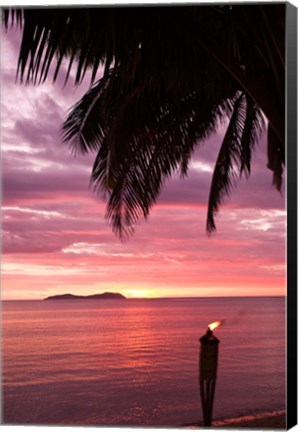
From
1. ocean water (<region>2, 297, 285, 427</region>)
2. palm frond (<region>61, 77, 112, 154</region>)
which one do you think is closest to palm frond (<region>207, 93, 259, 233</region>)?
palm frond (<region>61, 77, 112, 154</region>)

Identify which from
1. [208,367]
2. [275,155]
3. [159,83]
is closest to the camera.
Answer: [275,155]

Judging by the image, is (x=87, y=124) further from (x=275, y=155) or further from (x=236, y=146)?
(x=275, y=155)

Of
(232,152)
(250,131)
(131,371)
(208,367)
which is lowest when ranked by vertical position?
(131,371)

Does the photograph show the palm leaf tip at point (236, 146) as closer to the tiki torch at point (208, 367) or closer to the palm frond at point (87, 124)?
the palm frond at point (87, 124)

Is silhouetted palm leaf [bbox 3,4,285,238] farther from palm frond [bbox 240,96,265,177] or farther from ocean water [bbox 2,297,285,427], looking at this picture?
ocean water [bbox 2,297,285,427]

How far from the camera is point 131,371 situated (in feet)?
66.8

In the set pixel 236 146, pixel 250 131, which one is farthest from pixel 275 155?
pixel 236 146

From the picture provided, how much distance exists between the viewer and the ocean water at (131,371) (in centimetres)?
1466

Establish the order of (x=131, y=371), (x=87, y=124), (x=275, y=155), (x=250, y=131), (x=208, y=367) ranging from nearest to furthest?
(x=275, y=155) → (x=208, y=367) → (x=250, y=131) → (x=87, y=124) → (x=131, y=371)

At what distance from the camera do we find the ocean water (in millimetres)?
14656

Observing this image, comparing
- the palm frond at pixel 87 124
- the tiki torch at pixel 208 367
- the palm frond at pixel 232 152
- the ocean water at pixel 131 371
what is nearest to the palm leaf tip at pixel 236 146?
the palm frond at pixel 232 152

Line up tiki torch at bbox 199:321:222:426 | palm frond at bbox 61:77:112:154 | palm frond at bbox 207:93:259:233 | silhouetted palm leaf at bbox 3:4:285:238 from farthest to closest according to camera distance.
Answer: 1. palm frond at bbox 61:77:112:154
2. palm frond at bbox 207:93:259:233
3. tiki torch at bbox 199:321:222:426
4. silhouetted palm leaf at bbox 3:4:285:238

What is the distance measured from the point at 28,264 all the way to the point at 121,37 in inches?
177

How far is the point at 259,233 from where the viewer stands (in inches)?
397
